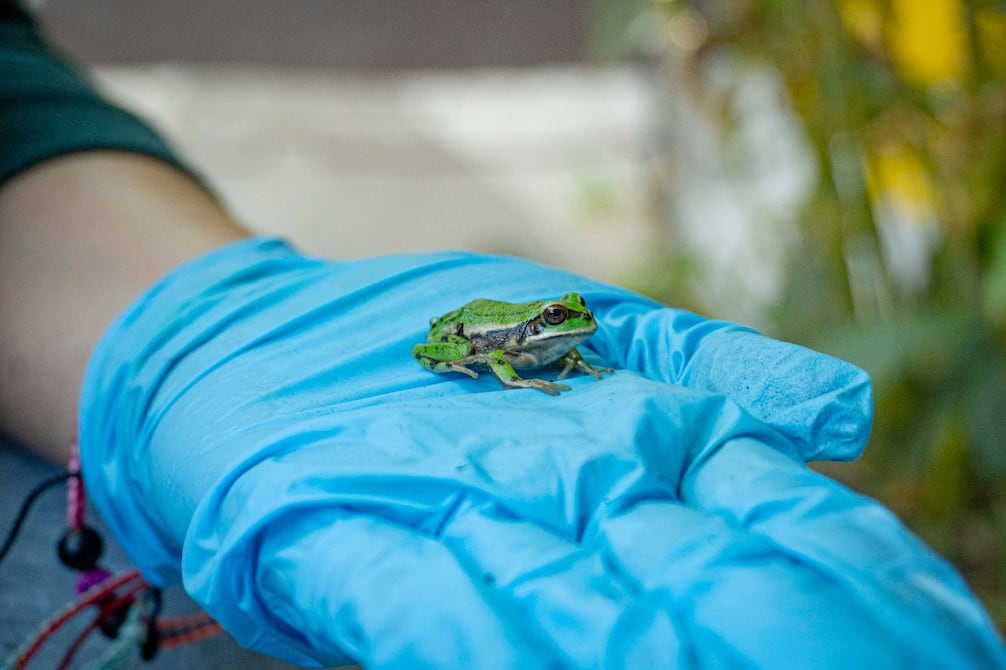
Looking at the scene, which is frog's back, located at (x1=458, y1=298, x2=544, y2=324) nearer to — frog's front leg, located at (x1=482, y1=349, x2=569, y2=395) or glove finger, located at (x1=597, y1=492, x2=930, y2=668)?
frog's front leg, located at (x1=482, y1=349, x2=569, y2=395)

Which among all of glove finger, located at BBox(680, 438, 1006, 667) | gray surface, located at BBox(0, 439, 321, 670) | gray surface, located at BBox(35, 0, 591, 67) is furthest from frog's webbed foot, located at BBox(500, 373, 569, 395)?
gray surface, located at BBox(35, 0, 591, 67)

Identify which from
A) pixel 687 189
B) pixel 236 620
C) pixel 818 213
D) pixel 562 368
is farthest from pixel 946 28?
pixel 236 620

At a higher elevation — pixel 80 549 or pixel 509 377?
pixel 509 377

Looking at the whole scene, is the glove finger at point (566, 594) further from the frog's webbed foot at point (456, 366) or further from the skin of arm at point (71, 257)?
the skin of arm at point (71, 257)

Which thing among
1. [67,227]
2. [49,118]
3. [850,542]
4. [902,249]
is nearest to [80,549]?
[67,227]

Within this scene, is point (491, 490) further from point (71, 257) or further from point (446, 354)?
point (71, 257)

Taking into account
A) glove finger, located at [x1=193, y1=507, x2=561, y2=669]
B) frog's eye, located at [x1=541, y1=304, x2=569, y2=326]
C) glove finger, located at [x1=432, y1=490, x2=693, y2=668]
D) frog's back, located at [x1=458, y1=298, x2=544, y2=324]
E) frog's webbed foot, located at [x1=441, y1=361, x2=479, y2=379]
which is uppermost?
frog's eye, located at [x1=541, y1=304, x2=569, y2=326]

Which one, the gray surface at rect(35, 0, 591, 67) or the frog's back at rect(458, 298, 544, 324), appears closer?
the frog's back at rect(458, 298, 544, 324)

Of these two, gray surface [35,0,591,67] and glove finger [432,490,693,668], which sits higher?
gray surface [35,0,591,67]
